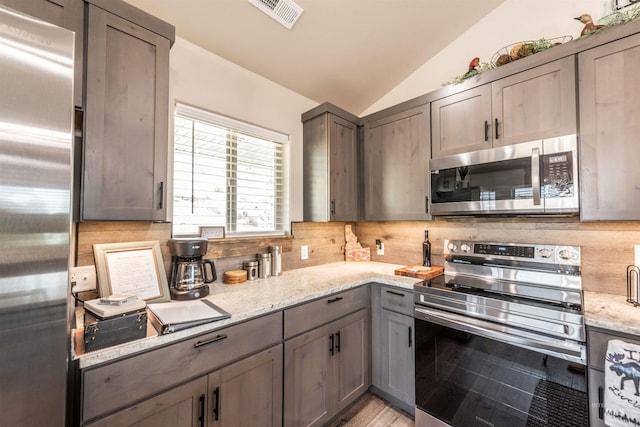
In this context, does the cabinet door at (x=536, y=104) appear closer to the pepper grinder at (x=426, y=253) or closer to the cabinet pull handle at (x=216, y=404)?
the pepper grinder at (x=426, y=253)

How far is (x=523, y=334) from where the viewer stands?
1377 millimetres

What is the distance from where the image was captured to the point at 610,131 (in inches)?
55.6

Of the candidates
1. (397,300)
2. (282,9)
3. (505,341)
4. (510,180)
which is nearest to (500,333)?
(505,341)

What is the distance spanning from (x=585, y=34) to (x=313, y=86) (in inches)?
71.8

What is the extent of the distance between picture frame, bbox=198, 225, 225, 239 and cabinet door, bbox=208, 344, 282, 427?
887 millimetres

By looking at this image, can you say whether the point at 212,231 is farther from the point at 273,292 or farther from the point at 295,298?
the point at 295,298

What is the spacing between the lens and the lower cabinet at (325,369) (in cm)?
150

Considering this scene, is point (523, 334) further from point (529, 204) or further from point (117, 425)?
point (117, 425)

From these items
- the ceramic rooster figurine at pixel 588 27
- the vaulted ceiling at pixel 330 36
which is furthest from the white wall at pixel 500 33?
the ceramic rooster figurine at pixel 588 27

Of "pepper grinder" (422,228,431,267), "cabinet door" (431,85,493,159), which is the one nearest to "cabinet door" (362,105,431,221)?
"cabinet door" (431,85,493,159)

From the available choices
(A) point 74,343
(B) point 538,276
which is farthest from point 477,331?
(A) point 74,343

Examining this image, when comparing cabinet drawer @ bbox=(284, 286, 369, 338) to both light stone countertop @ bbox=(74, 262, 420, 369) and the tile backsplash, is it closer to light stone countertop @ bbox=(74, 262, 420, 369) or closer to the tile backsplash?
light stone countertop @ bbox=(74, 262, 420, 369)

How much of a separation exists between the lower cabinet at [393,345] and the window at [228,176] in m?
1.04

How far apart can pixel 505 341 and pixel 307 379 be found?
1125 mm
